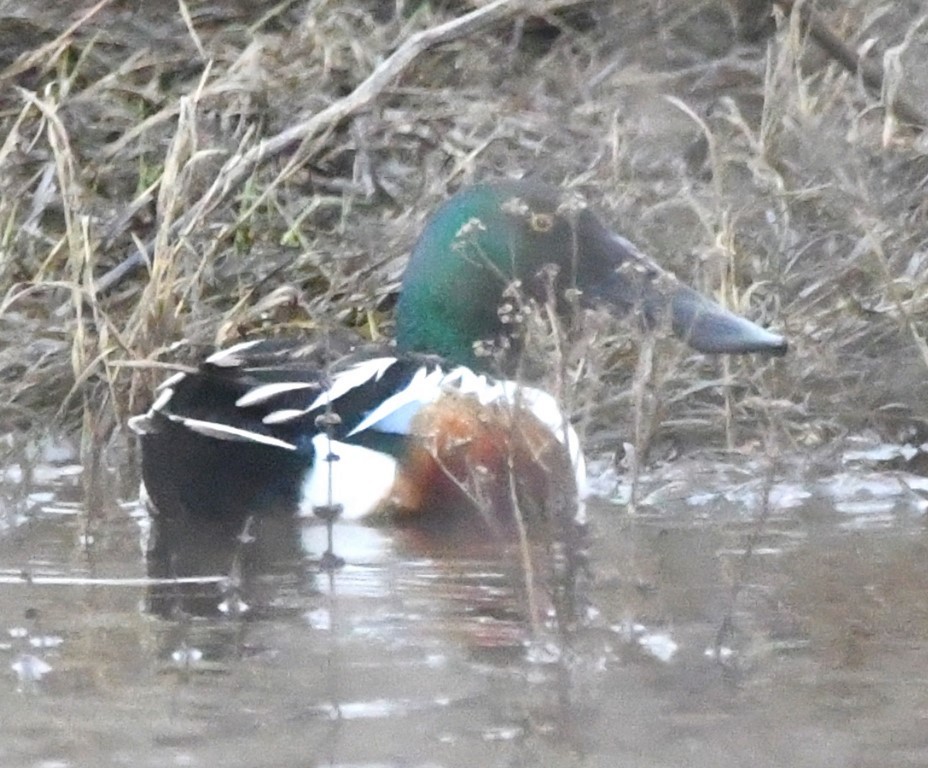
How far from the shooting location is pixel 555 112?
6.38 m

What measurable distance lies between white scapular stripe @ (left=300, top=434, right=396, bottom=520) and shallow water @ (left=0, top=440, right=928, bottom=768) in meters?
0.07

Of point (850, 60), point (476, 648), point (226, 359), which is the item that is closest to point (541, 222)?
point (226, 359)

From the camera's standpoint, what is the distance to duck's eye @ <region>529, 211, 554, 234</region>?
4.94m

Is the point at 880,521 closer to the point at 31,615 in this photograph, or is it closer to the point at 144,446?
the point at 144,446

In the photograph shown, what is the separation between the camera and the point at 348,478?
4266 mm

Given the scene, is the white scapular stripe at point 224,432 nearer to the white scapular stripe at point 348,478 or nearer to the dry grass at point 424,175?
the white scapular stripe at point 348,478

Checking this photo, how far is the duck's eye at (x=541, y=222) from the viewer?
4.94 metres

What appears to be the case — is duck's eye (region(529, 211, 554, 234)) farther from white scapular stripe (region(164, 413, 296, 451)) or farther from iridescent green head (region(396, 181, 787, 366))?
white scapular stripe (region(164, 413, 296, 451))

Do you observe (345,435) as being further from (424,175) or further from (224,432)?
(424,175)

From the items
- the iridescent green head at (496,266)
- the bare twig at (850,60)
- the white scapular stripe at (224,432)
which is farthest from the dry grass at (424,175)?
the white scapular stripe at (224,432)

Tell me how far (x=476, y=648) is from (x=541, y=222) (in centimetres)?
167

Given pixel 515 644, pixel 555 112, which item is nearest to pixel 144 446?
pixel 515 644

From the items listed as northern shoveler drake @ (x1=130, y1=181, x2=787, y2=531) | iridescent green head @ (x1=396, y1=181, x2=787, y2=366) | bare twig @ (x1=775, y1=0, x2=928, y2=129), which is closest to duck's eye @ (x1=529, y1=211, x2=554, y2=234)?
iridescent green head @ (x1=396, y1=181, x2=787, y2=366)

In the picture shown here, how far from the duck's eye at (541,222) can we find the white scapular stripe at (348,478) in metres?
0.87
